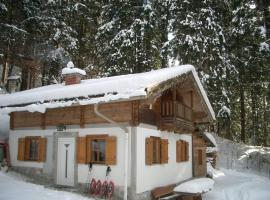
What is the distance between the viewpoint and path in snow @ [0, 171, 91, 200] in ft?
37.1

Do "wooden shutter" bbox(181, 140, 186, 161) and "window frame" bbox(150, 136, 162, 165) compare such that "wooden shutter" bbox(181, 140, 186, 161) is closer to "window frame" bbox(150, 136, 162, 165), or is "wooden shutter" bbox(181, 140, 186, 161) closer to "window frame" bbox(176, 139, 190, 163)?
"window frame" bbox(176, 139, 190, 163)

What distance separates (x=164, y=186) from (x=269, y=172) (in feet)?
52.7

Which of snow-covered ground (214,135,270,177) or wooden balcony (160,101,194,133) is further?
snow-covered ground (214,135,270,177)

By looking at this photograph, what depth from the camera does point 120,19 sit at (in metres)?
27.8

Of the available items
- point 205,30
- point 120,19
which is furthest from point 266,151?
point 120,19

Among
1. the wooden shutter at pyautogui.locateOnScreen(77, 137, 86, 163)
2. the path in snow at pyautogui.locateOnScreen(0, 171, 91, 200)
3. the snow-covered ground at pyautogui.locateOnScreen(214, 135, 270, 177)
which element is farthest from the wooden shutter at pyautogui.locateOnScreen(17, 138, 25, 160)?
the snow-covered ground at pyautogui.locateOnScreen(214, 135, 270, 177)

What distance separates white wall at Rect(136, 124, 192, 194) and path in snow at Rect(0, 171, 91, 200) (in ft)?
7.55

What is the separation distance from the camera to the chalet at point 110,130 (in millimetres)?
12703

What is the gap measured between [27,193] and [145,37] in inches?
687

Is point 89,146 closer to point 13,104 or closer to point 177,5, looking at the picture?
point 13,104

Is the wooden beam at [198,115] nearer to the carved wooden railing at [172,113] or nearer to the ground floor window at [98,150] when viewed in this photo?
the carved wooden railing at [172,113]

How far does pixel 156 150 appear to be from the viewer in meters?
14.8

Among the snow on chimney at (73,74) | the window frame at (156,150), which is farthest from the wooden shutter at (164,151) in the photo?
the snow on chimney at (73,74)

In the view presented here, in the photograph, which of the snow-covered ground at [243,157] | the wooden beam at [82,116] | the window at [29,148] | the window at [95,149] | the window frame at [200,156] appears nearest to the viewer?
the window at [95,149]
